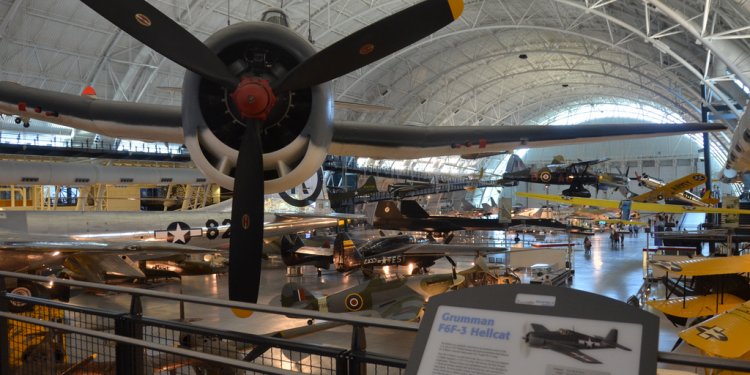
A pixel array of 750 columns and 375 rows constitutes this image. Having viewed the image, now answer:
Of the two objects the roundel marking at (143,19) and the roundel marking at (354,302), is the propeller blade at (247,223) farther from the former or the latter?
the roundel marking at (354,302)

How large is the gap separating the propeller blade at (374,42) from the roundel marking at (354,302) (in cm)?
536

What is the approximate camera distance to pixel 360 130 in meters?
6.37

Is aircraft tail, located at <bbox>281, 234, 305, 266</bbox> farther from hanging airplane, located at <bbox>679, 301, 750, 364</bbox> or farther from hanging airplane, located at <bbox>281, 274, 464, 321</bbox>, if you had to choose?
hanging airplane, located at <bbox>679, 301, 750, 364</bbox>

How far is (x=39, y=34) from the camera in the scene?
21.3m

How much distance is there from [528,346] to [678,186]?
21.5m

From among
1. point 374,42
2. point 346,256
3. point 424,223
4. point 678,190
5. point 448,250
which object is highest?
point 374,42

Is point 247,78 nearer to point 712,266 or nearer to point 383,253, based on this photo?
point 712,266

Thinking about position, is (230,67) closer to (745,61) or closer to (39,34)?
(745,61)

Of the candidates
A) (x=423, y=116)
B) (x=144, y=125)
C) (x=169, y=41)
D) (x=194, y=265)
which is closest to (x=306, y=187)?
(x=194, y=265)

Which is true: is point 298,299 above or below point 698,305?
below

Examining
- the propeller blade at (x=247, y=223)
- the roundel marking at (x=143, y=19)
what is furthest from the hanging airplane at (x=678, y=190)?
the roundel marking at (x=143, y=19)

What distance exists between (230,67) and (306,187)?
10.3 metres

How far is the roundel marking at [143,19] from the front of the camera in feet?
14.6

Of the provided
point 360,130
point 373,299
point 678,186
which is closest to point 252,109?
point 360,130
